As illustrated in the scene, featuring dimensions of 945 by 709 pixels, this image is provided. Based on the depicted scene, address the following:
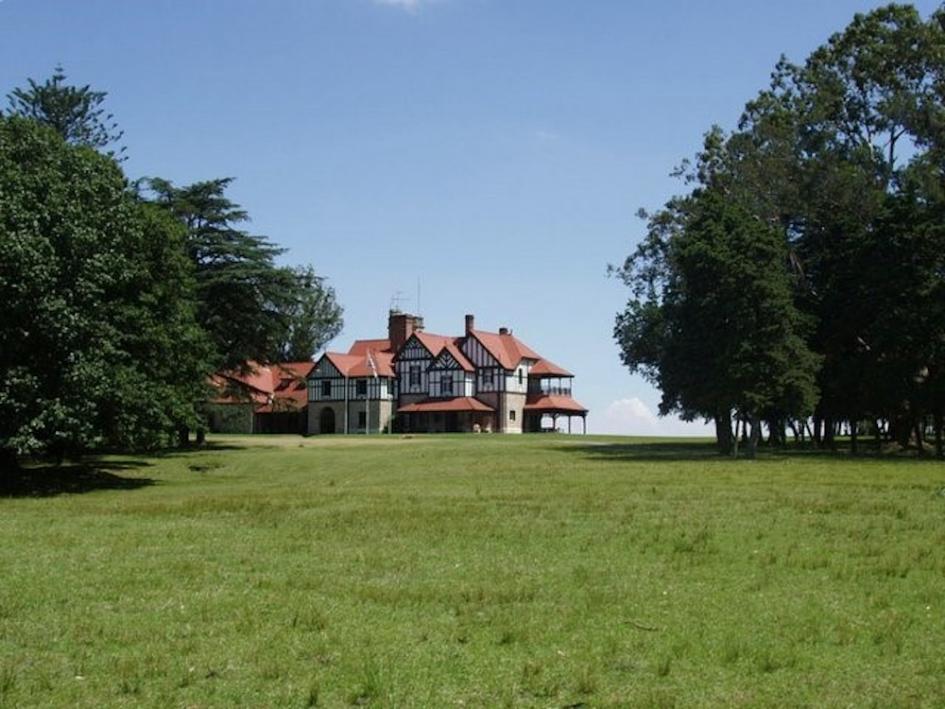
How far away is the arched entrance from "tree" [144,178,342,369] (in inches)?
1633

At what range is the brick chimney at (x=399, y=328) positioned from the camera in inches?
4250

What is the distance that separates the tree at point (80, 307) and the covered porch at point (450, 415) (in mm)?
57003

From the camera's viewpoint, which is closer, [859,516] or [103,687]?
[103,687]

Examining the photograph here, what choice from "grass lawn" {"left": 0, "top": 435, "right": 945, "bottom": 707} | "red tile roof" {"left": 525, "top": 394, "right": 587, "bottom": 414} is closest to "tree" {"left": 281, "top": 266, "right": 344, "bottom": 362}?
"red tile roof" {"left": 525, "top": 394, "right": 587, "bottom": 414}

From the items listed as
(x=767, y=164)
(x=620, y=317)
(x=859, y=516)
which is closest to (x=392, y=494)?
(x=859, y=516)

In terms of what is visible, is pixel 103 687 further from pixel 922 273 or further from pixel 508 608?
pixel 922 273

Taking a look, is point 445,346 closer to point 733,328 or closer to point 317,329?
point 317,329

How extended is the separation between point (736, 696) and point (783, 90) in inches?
2414

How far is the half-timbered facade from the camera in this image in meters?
98.2

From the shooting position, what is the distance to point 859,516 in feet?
69.9

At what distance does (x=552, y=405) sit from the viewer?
99438 millimetres

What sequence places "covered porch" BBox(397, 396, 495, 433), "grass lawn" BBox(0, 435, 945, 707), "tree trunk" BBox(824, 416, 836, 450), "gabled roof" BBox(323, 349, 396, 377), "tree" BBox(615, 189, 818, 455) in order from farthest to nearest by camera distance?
"gabled roof" BBox(323, 349, 396, 377) → "covered porch" BBox(397, 396, 495, 433) → "tree trunk" BBox(824, 416, 836, 450) → "tree" BBox(615, 189, 818, 455) → "grass lawn" BBox(0, 435, 945, 707)

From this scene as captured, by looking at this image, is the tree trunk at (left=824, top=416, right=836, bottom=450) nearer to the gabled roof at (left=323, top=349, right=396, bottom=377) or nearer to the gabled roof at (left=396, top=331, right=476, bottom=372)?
the gabled roof at (left=396, top=331, right=476, bottom=372)

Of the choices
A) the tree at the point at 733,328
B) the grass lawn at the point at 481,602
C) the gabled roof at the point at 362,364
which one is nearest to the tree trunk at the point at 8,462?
the grass lawn at the point at 481,602
